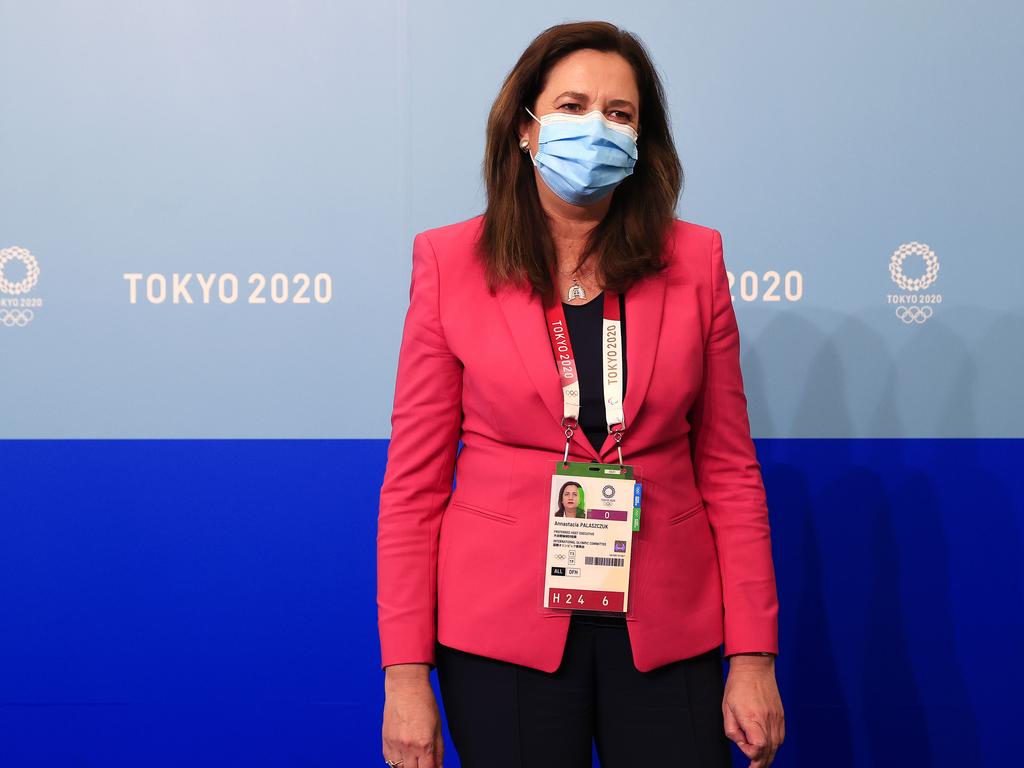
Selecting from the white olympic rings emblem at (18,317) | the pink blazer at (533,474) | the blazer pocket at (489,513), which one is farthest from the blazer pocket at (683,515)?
the white olympic rings emblem at (18,317)

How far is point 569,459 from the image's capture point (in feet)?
4.23

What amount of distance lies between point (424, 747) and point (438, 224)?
1405 mm

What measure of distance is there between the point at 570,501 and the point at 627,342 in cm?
23

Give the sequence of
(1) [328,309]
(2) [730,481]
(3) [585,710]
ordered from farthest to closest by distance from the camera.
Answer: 1. (1) [328,309]
2. (2) [730,481]
3. (3) [585,710]

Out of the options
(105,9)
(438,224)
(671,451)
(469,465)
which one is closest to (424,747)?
(469,465)

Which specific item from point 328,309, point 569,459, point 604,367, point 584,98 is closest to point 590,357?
point 604,367

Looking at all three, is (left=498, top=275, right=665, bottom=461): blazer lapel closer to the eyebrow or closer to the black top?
the black top

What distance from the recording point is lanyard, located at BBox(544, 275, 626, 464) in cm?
129

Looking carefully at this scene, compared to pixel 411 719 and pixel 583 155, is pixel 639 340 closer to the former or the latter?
pixel 583 155

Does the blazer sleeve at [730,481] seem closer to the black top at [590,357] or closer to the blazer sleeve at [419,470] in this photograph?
the black top at [590,357]

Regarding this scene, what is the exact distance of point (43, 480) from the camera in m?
2.40

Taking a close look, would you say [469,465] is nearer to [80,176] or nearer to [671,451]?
[671,451]

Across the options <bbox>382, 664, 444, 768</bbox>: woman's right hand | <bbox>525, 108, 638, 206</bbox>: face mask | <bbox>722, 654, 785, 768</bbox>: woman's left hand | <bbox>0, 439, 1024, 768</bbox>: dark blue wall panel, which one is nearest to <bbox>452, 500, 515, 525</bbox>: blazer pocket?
<bbox>382, 664, 444, 768</bbox>: woman's right hand

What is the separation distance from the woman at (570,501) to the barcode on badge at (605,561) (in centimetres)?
6
